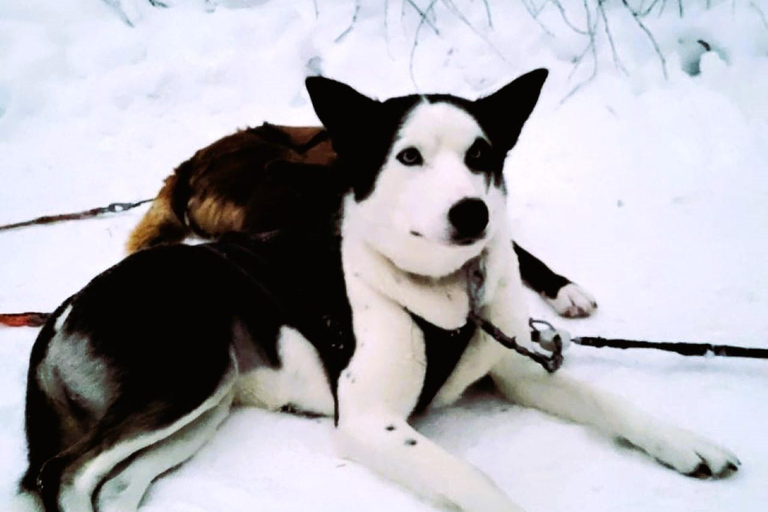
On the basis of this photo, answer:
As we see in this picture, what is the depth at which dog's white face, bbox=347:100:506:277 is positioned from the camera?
152 centimetres

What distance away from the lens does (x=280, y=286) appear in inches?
73.2

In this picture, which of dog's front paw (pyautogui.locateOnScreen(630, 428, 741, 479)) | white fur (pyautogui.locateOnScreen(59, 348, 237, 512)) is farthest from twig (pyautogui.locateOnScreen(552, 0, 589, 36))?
white fur (pyautogui.locateOnScreen(59, 348, 237, 512))

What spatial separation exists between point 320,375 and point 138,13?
4.37 m

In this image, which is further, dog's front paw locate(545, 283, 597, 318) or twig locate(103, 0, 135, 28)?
twig locate(103, 0, 135, 28)

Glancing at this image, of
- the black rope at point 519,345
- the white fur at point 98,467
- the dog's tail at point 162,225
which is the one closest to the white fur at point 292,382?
the white fur at point 98,467

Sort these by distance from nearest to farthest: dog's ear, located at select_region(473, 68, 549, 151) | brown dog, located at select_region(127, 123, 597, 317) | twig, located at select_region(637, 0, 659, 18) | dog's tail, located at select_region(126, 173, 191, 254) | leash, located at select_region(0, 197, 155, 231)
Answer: dog's ear, located at select_region(473, 68, 549, 151) < brown dog, located at select_region(127, 123, 597, 317) < dog's tail, located at select_region(126, 173, 191, 254) < leash, located at select_region(0, 197, 155, 231) < twig, located at select_region(637, 0, 659, 18)

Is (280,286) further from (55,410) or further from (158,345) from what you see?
(55,410)

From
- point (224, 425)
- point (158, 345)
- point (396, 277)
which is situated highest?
point (396, 277)

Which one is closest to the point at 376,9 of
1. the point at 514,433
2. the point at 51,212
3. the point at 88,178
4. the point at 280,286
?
the point at 88,178

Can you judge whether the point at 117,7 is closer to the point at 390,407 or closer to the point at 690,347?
the point at 390,407

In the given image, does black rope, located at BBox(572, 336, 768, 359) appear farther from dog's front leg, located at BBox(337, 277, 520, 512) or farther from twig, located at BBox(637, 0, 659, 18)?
twig, located at BBox(637, 0, 659, 18)

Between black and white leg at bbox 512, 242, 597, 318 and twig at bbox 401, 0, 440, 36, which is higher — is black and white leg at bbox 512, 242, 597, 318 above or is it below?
below

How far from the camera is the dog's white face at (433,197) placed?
152cm

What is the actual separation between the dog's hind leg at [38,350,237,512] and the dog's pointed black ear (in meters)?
0.80
